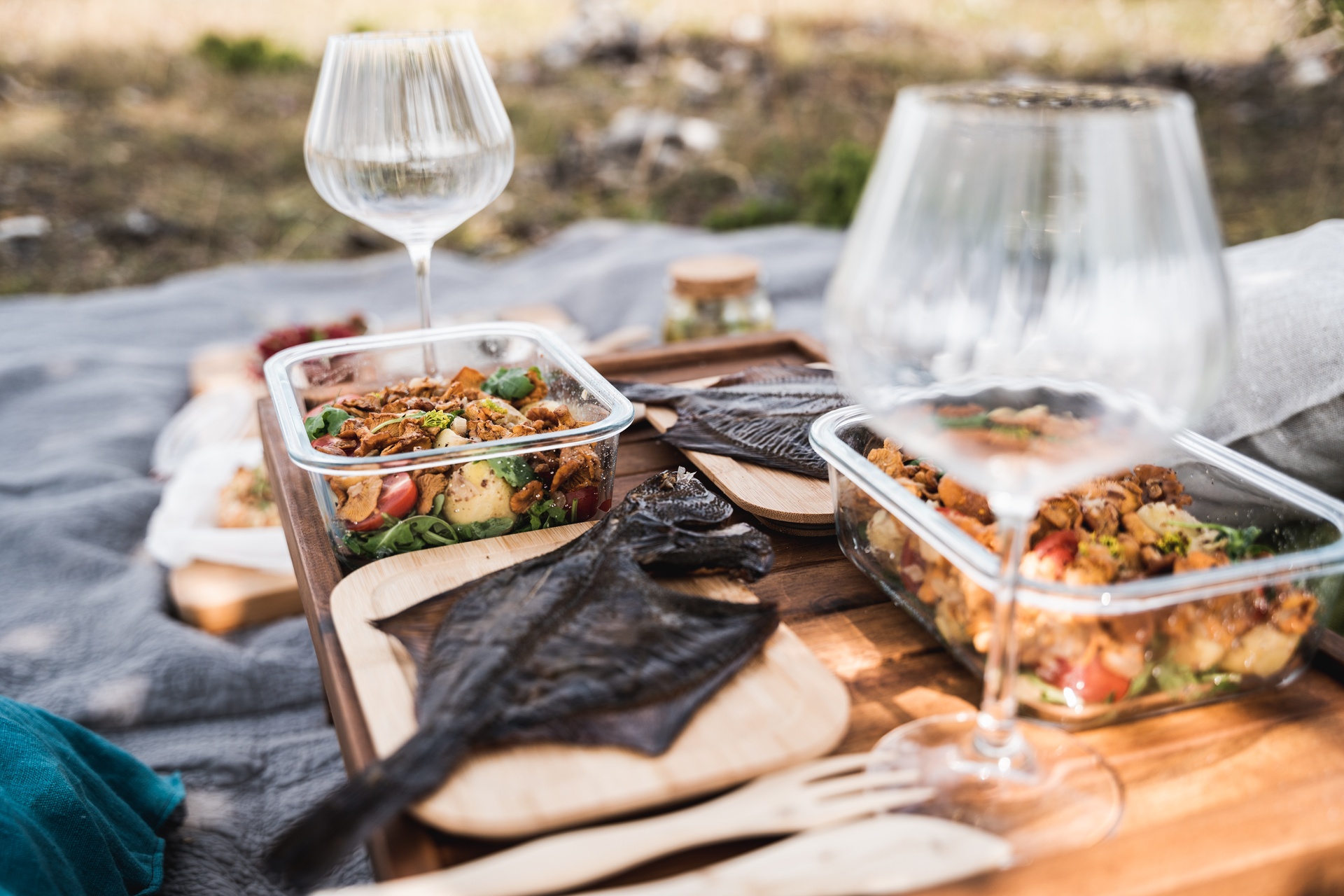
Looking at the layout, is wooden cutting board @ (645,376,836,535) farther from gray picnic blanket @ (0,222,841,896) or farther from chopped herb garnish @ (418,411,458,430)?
gray picnic blanket @ (0,222,841,896)

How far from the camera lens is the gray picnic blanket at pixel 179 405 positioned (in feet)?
4.19

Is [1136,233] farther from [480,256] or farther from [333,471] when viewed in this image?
[480,256]

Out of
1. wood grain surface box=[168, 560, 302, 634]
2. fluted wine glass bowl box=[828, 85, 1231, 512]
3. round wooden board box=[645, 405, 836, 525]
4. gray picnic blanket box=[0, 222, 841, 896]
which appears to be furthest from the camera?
wood grain surface box=[168, 560, 302, 634]

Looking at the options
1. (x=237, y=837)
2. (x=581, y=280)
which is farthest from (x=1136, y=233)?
(x=581, y=280)

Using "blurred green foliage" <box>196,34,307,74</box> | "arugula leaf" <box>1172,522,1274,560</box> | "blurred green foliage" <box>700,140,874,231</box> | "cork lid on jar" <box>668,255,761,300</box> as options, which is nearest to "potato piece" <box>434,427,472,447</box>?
"arugula leaf" <box>1172,522,1274,560</box>

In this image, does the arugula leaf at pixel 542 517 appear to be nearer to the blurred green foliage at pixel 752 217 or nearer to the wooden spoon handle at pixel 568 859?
the wooden spoon handle at pixel 568 859

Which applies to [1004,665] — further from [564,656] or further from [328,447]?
[328,447]

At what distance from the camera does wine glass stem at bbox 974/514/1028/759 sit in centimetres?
60

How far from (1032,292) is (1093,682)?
283 mm

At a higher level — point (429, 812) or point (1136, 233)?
point (1136, 233)

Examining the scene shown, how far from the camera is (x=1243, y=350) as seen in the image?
1.29m

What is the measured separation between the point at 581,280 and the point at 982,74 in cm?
361

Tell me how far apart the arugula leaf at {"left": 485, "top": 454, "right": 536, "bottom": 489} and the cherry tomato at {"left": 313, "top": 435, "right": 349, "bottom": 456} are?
0.42ft

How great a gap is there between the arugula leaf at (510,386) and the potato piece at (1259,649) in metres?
0.67
